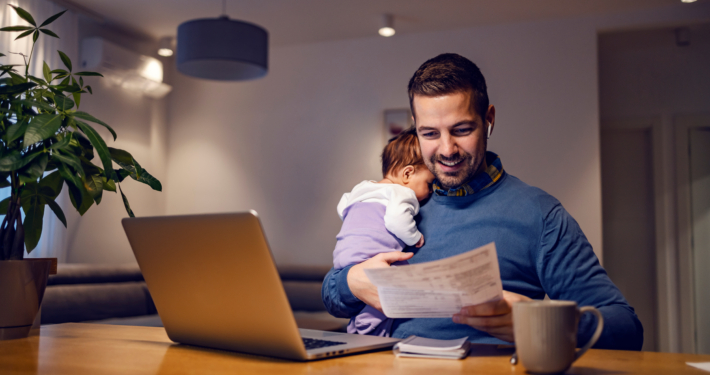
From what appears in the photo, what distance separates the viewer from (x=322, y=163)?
4.56 meters

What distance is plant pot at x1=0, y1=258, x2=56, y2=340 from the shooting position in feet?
3.56

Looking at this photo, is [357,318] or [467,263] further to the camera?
[357,318]

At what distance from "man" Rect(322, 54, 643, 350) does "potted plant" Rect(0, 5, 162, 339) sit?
0.62 m

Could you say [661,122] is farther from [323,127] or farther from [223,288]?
[223,288]

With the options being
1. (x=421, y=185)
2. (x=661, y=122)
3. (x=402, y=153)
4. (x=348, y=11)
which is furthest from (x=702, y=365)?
(x=661, y=122)

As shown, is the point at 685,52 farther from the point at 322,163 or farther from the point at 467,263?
the point at 467,263

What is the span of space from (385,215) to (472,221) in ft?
0.74

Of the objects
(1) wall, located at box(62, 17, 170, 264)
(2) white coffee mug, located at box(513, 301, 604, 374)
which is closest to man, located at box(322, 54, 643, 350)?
(2) white coffee mug, located at box(513, 301, 604, 374)

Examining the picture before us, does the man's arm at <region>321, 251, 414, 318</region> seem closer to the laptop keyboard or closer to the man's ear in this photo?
the laptop keyboard

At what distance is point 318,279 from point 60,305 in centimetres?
177

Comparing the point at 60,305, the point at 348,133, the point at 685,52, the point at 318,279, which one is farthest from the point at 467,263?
the point at 685,52

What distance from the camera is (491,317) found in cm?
89

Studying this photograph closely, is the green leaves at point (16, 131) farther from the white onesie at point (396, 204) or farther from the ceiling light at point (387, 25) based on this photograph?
the ceiling light at point (387, 25)

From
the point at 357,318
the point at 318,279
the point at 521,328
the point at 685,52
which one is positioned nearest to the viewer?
the point at 521,328
